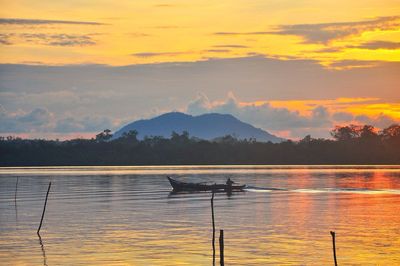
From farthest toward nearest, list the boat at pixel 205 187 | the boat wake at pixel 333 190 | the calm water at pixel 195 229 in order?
1. the boat wake at pixel 333 190
2. the boat at pixel 205 187
3. the calm water at pixel 195 229

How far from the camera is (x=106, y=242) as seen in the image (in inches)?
1940

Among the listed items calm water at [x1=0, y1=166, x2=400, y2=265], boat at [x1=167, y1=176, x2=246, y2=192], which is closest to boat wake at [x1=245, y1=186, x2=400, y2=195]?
calm water at [x1=0, y1=166, x2=400, y2=265]

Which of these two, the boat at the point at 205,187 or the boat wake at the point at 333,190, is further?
the boat wake at the point at 333,190

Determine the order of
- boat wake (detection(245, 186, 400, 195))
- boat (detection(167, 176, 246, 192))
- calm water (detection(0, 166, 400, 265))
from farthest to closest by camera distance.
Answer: boat wake (detection(245, 186, 400, 195)) → boat (detection(167, 176, 246, 192)) → calm water (detection(0, 166, 400, 265))

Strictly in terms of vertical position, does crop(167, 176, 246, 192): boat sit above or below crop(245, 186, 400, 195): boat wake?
above

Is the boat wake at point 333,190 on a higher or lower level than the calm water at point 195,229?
higher

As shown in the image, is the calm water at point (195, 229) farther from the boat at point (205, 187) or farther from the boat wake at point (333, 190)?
the boat wake at point (333, 190)

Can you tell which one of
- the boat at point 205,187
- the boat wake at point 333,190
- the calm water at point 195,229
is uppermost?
the boat at point 205,187

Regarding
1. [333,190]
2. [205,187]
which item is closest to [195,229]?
[205,187]

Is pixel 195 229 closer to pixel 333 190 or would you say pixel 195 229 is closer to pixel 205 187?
pixel 205 187

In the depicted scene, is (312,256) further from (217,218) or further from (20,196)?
(20,196)

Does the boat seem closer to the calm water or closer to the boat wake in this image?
the calm water

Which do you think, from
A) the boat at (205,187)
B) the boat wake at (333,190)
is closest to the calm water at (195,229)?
the boat at (205,187)

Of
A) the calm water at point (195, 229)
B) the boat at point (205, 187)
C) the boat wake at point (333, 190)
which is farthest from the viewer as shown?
Result: the boat wake at point (333, 190)
